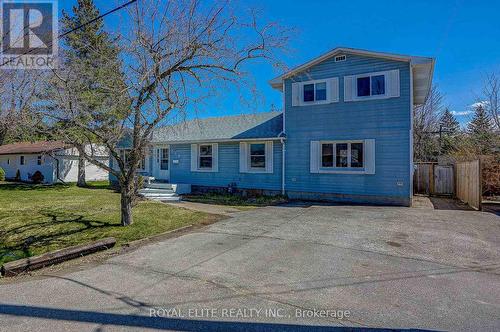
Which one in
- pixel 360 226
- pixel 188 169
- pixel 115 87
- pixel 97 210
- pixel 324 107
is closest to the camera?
pixel 115 87

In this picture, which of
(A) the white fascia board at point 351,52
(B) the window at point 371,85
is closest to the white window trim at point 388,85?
(B) the window at point 371,85

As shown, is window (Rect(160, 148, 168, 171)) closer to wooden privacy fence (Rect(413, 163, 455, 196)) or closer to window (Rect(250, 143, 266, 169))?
window (Rect(250, 143, 266, 169))

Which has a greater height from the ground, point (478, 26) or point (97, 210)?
point (478, 26)

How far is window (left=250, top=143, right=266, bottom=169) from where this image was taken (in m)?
14.7

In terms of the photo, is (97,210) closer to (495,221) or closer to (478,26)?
(495,221)

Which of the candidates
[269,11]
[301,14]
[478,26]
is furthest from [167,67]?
[478,26]

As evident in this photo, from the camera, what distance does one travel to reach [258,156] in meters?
14.8

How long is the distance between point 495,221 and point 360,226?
13.7 ft

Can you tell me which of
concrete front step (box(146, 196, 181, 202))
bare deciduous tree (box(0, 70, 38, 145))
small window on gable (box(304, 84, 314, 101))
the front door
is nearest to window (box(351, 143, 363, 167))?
small window on gable (box(304, 84, 314, 101))

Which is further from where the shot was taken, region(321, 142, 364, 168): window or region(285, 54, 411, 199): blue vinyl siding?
region(321, 142, 364, 168): window

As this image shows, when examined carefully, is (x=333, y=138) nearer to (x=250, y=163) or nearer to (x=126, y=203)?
(x=250, y=163)

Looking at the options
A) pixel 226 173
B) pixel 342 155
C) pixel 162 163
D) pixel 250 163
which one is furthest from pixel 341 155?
pixel 162 163

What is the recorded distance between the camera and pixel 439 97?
28.6m

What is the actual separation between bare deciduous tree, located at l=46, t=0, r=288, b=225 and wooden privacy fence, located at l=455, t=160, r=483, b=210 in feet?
27.8
